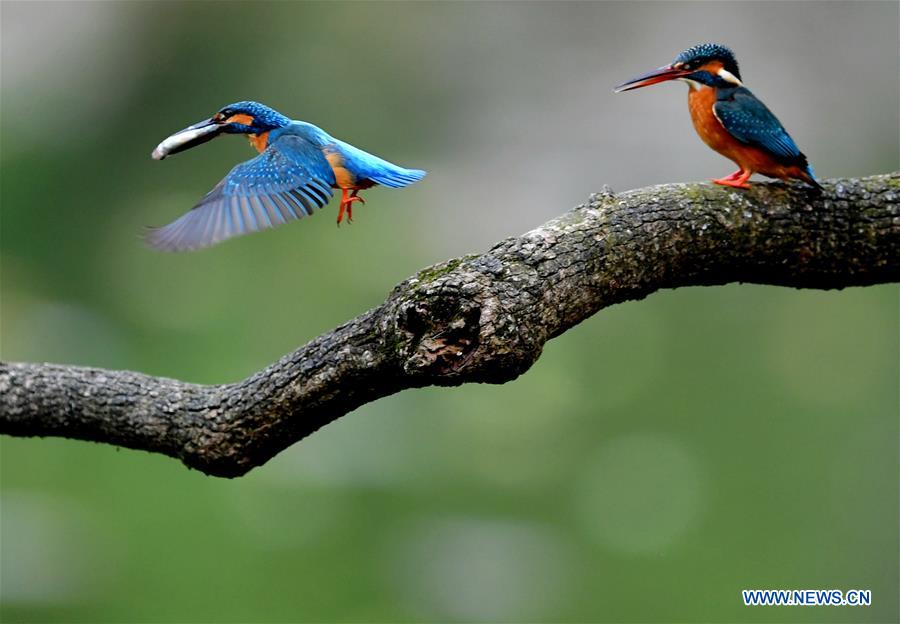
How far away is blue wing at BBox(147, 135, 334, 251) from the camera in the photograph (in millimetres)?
1940

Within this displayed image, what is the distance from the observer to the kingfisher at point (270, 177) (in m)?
1.95

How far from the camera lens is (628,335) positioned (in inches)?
308

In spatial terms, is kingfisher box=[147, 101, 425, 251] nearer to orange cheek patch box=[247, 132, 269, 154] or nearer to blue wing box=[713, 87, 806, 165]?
orange cheek patch box=[247, 132, 269, 154]

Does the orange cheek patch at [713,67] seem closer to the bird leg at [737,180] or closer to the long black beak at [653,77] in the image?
the long black beak at [653,77]

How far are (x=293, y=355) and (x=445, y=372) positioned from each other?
40 centimetres

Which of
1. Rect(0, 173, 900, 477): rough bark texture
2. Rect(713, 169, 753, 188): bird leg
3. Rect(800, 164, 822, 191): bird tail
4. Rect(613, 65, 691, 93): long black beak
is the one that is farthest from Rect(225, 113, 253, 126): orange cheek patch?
Rect(800, 164, 822, 191): bird tail

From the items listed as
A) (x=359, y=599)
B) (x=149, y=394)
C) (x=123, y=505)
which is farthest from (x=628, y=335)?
(x=149, y=394)

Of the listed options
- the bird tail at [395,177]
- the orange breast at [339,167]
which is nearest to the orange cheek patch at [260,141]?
the orange breast at [339,167]

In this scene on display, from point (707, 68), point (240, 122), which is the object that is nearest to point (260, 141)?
point (240, 122)

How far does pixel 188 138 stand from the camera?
1967 mm

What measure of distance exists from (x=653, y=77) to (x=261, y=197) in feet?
3.02

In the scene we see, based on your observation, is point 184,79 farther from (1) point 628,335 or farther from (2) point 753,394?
(2) point 753,394

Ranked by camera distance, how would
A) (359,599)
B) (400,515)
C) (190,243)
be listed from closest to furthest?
(190,243) → (359,599) → (400,515)

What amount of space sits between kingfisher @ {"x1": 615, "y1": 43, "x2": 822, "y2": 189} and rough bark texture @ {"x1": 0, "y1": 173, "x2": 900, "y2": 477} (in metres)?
0.06
